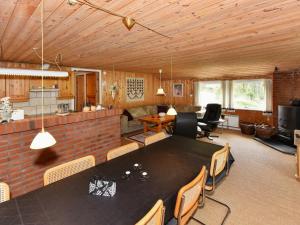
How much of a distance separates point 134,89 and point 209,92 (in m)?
3.17

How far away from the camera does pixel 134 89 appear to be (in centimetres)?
757

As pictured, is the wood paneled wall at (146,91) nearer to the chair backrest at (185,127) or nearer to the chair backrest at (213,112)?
the chair backrest at (213,112)

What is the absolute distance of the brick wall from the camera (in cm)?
536

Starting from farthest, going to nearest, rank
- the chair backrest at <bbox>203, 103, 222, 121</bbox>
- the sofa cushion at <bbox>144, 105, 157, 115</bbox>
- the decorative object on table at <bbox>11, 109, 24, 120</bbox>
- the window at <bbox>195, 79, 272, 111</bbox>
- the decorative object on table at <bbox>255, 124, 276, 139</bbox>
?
the sofa cushion at <bbox>144, 105, 157, 115</bbox> < the window at <bbox>195, 79, 272, 111</bbox> < the chair backrest at <bbox>203, 103, 222, 121</bbox> < the decorative object on table at <bbox>255, 124, 276, 139</bbox> < the decorative object on table at <bbox>11, 109, 24, 120</bbox>

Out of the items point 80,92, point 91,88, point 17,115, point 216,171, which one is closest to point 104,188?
point 216,171

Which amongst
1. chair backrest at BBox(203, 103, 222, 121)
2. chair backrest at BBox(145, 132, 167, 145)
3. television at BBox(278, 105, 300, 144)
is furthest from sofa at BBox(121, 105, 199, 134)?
chair backrest at BBox(145, 132, 167, 145)

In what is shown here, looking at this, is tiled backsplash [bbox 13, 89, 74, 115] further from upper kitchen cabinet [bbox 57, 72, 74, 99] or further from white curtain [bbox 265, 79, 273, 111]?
white curtain [bbox 265, 79, 273, 111]

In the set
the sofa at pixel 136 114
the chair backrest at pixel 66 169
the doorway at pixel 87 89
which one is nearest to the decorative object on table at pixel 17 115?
the chair backrest at pixel 66 169

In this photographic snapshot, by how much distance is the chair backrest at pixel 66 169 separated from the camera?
169 centimetres

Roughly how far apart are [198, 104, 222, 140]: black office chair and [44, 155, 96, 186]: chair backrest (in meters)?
4.32

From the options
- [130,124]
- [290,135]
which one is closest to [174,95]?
[130,124]

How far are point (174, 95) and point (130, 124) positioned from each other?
318 cm

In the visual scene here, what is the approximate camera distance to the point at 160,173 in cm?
182

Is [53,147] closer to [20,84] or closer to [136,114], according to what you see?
[20,84]
